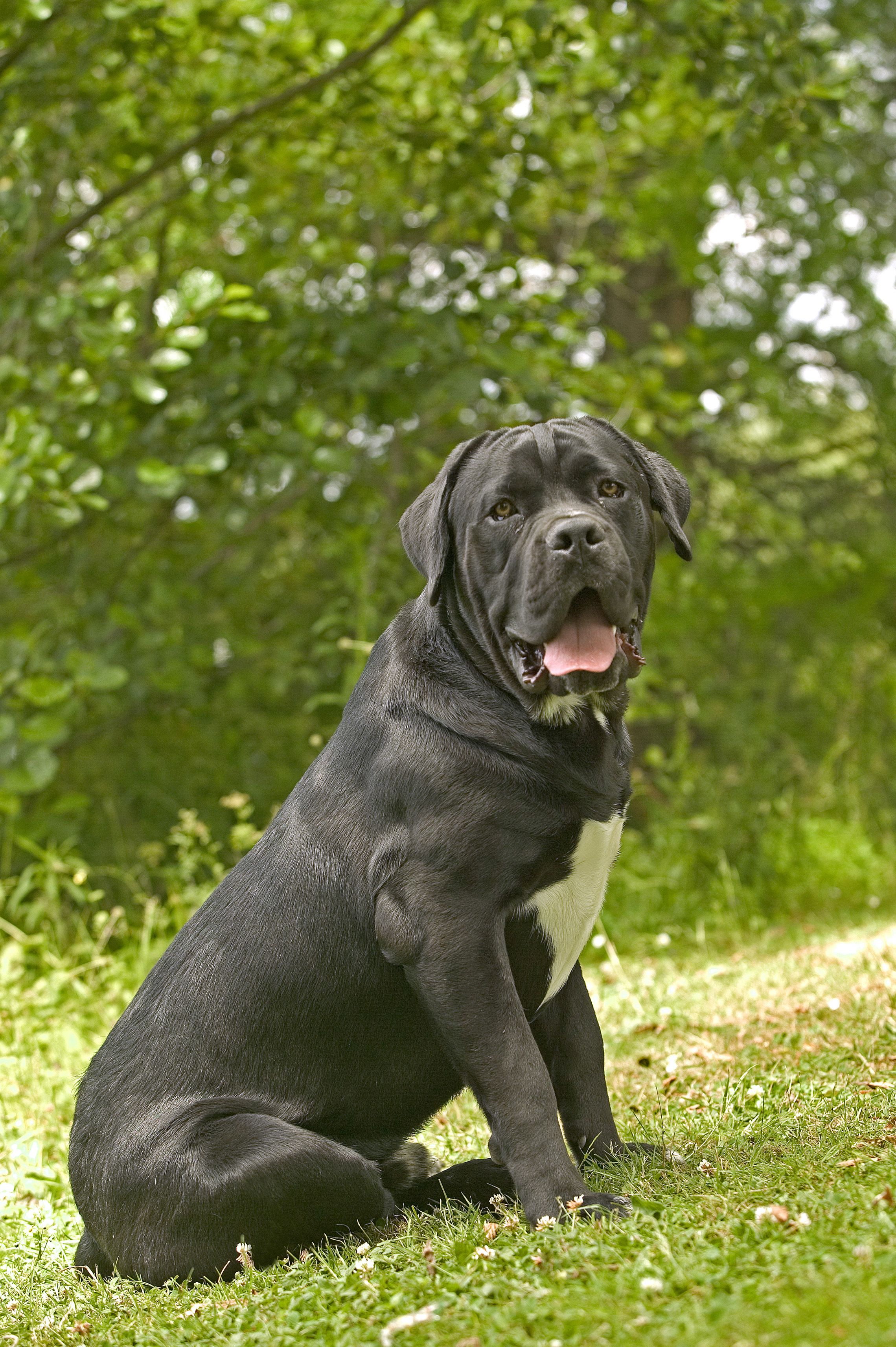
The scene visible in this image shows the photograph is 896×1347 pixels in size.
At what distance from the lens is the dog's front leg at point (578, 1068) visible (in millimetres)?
2945

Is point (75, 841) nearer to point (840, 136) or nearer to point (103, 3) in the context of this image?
A: point (103, 3)

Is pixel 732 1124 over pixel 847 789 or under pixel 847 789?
over

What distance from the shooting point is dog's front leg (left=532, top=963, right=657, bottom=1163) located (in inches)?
116

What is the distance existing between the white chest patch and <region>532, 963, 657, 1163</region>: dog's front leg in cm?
16

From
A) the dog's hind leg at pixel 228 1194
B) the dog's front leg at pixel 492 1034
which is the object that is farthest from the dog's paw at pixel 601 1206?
the dog's hind leg at pixel 228 1194

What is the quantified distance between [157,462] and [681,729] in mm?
3518

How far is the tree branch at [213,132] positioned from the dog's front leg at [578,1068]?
170 inches

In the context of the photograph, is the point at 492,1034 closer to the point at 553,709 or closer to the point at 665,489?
the point at 553,709

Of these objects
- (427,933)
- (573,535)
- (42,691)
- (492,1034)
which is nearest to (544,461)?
(573,535)

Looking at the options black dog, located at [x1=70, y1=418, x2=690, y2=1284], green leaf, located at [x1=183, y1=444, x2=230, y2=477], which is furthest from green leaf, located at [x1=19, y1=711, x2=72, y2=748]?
black dog, located at [x1=70, y1=418, x2=690, y2=1284]

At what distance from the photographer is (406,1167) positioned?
9.65 feet

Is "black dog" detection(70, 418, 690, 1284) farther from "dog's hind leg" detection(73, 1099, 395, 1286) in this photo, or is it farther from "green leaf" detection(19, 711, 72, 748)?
"green leaf" detection(19, 711, 72, 748)

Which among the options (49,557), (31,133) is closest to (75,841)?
(49,557)

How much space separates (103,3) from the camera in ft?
18.2
